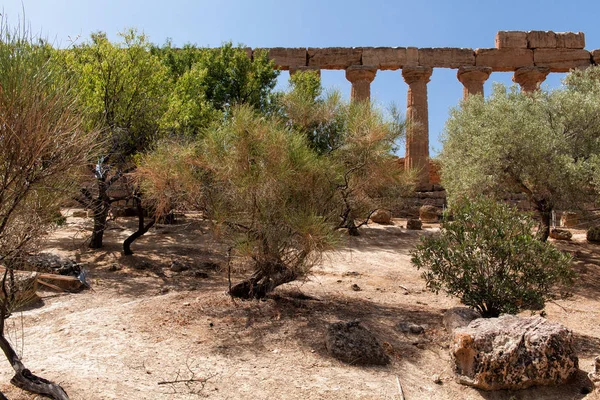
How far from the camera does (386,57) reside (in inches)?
918

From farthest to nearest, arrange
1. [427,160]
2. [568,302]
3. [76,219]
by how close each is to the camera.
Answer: [427,160]
[76,219]
[568,302]

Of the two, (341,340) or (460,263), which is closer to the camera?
(341,340)

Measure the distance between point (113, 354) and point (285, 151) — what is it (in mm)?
3291

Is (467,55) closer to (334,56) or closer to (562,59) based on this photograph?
(562,59)

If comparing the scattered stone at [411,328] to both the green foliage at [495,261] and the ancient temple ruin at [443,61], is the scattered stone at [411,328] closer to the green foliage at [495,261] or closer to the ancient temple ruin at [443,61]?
the green foliage at [495,261]

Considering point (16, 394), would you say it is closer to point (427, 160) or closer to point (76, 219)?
point (76, 219)

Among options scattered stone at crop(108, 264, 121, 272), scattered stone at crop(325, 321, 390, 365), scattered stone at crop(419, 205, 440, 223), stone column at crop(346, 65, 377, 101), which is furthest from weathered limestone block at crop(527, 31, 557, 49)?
scattered stone at crop(325, 321, 390, 365)

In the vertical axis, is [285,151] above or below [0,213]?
above

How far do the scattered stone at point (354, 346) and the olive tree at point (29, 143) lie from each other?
9.89 feet

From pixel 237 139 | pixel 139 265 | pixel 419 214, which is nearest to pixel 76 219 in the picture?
pixel 139 265

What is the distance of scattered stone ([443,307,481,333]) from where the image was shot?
24.0 ft

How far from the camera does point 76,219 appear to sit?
16.5m

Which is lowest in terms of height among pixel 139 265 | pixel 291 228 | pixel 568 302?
pixel 568 302

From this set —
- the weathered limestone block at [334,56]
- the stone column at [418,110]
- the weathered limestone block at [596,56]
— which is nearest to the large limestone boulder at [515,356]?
the stone column at [418,110]
